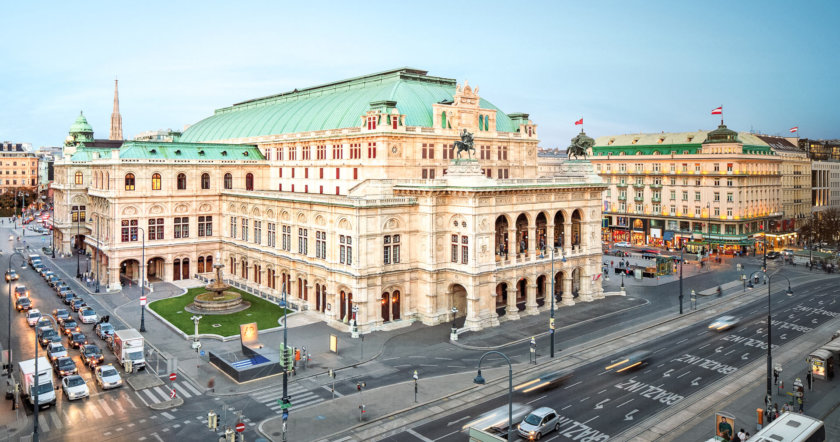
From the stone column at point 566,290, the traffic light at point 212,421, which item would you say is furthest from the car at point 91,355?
the stone column at point 566,290

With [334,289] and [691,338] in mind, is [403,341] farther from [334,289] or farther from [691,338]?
Result: [691,338]

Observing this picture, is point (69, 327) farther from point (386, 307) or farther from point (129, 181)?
point (386, 307)

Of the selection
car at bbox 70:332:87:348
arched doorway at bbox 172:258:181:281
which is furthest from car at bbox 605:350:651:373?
arched doorway at bbox 172:258:181:281

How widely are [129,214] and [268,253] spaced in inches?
879

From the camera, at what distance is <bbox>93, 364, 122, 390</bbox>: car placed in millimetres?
45812

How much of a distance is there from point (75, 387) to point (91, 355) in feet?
28.2

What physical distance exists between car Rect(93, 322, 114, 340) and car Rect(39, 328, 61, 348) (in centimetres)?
367

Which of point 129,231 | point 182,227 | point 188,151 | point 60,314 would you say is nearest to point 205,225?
A: point 182,227

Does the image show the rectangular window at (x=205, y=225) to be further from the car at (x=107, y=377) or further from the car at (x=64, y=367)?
the car at (x=107, y=377)

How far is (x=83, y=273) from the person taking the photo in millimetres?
93312

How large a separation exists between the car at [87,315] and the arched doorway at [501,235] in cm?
4611

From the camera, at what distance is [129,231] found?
8475 centimetres

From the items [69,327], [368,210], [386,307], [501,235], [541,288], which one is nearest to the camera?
[69,327]

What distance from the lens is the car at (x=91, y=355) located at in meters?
50.9
